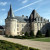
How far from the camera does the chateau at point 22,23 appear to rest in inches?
1785

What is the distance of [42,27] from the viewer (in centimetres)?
4947

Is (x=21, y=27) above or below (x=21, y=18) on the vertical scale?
below

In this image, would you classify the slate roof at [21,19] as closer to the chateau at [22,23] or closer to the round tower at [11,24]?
the chateau at [22,23]

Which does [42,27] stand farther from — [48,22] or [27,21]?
[27,21]

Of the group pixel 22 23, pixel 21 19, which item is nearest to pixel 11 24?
pixel 22 23

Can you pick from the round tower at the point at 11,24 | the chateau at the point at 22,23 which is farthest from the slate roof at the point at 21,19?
the round tower at the point at 11,24

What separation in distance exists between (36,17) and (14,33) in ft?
40.9

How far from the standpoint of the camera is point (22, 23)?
50750 mm

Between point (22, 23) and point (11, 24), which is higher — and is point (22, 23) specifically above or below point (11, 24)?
above

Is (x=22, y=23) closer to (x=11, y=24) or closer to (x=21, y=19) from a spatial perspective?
(x=21, y=19)

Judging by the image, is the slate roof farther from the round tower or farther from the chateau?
the round tower

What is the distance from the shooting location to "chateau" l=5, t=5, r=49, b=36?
149ft

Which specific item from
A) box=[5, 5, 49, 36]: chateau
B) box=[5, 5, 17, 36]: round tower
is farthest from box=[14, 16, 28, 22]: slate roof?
box=[5, 5, 17, 36]: round tower

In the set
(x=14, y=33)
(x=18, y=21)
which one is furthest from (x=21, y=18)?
(x=14, y=33)
